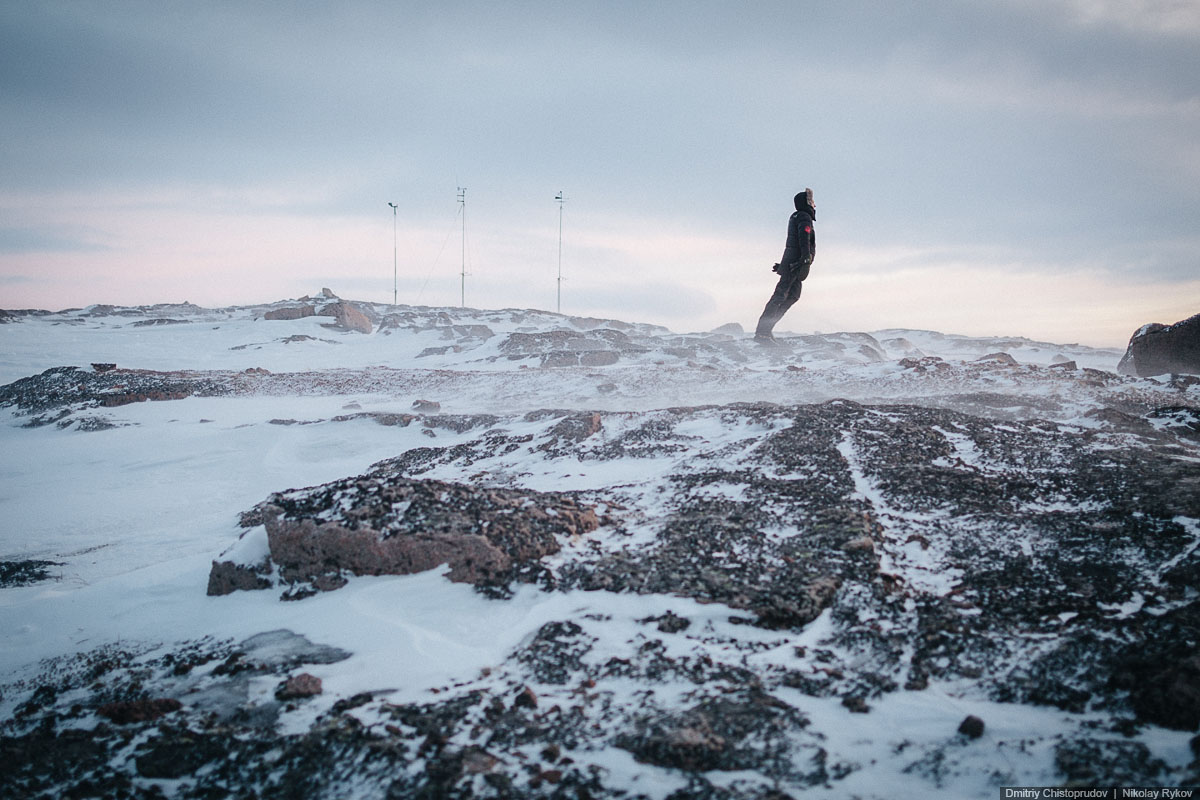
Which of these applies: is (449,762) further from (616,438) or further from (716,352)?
(716,352)

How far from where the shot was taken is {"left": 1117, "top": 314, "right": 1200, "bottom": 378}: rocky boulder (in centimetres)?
1482

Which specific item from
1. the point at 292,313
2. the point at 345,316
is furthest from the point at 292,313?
the point at 345,316

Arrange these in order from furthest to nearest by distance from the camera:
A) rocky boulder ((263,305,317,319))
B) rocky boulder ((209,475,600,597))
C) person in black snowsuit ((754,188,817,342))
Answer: rocky boulder ((263,305,317,319)) < person in black snowsuit ((754,188,817,342)) < rocky boulder ((209,475,600,597))

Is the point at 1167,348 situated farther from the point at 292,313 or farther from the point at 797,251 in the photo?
the point at 292,313

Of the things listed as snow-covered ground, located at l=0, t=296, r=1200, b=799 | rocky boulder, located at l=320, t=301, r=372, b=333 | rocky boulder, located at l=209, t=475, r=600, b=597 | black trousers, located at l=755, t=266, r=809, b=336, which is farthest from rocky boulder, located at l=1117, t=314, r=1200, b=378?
rocky boulder, located at l=320, t=301, r=372, b=333

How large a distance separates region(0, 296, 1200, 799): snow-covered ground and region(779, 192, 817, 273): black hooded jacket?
338 centimetres

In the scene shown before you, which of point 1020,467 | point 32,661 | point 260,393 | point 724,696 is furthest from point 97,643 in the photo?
point 260,393

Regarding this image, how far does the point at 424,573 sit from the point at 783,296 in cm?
1473

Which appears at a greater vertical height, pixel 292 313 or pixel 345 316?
pixel 292 313

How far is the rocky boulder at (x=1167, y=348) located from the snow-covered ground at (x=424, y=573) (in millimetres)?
3823

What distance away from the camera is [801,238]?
14953mm

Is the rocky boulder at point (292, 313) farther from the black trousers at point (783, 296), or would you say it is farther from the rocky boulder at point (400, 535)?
the rocky boulder at point (400, 535)

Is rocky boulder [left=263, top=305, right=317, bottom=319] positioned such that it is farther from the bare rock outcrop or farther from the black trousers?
the black trousers

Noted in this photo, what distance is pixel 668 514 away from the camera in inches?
226
